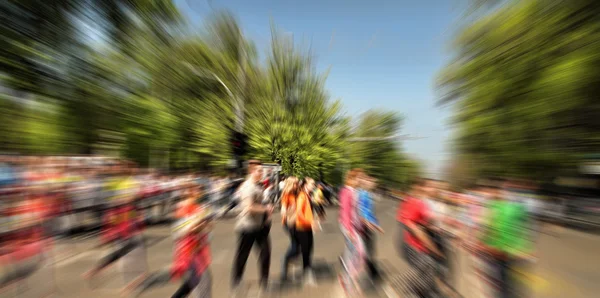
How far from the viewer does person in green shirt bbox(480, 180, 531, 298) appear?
10.1 ft

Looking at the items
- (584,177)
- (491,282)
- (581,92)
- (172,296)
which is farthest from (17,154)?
(584,177)

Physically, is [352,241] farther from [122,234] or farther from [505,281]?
[122,234]

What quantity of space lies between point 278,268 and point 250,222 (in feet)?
5.62

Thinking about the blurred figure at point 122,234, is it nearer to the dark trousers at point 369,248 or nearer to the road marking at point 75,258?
the road marking at point 75,258

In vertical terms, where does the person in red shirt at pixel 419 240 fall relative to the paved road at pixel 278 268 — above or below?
above

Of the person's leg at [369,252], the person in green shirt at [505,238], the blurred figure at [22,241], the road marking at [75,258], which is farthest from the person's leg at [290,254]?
the road marking at [75,258]

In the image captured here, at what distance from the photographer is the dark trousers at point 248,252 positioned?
13.2ft

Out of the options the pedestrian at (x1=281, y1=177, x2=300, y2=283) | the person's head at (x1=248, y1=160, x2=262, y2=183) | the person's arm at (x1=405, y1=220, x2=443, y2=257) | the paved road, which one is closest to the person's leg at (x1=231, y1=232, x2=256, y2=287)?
the paved road

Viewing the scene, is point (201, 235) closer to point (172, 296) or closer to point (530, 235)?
point (172, 296)

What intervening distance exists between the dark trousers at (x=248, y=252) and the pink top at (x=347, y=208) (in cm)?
110

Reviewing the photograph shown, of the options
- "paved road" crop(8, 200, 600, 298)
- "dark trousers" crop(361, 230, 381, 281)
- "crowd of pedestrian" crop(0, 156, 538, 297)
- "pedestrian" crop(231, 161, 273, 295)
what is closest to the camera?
"crowd of pedestrian" crop(0, 156, 538, 297)

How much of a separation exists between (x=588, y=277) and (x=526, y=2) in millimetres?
8191

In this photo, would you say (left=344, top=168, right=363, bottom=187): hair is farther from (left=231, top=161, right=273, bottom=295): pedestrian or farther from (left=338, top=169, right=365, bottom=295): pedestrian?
(left=231, top=161, right=273, bottom=295): pedestrian

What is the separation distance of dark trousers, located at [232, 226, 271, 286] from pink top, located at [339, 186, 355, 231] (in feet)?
3.61
